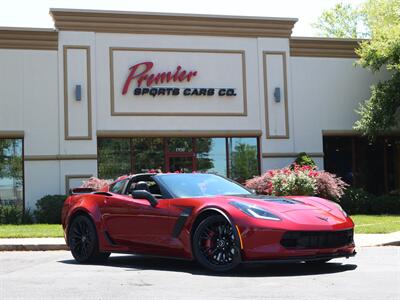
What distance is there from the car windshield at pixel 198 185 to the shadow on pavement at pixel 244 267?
1016mm

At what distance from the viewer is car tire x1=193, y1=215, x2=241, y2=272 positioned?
8.03m

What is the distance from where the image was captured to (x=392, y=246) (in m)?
12.5

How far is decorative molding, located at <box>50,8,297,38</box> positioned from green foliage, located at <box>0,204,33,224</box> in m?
6.39

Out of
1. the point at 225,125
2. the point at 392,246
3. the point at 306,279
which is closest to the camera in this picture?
the point at 306,279

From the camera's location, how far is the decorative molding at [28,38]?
73.9ft

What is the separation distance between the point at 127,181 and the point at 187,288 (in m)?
3.26

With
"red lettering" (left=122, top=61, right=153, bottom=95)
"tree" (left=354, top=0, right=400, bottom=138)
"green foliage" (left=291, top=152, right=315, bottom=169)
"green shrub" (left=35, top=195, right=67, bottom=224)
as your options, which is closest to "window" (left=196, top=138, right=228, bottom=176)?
"green foliage" (left=291, top=152, right=315, bottom=169)

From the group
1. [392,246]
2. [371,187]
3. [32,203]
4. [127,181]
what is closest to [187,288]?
[127,181]

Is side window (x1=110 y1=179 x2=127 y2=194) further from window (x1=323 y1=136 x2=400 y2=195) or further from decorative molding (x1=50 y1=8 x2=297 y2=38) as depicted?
window (x1=323 y1=136 x2=400 y2=195)

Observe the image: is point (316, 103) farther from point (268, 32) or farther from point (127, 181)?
point (127, 181)

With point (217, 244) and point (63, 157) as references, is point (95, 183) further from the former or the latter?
point (217, 244)

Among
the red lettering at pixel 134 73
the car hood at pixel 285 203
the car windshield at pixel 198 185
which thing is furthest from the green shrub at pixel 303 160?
the car hood at pixel 285 203

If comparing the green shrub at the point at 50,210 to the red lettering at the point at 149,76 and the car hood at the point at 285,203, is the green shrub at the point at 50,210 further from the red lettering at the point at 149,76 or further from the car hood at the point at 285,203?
the car hood at the point at 285,203

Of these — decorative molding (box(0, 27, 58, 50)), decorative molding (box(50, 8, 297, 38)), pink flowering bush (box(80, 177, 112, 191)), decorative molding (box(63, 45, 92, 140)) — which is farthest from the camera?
decorative molding (box(50, 8, 297, 38))
